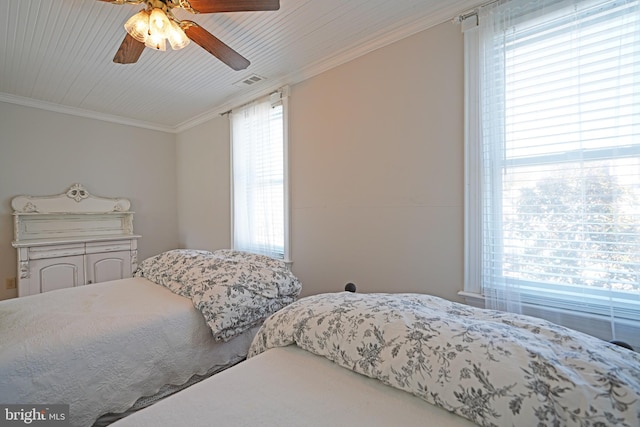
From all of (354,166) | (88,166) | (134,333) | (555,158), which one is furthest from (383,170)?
(88,166)

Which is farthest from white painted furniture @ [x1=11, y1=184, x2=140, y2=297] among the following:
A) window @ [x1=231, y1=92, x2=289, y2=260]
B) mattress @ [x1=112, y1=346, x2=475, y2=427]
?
mattress @ [x1=112, y1=346, x2=475, y2=427]

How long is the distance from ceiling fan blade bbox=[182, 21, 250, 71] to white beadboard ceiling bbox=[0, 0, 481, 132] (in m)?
0.28

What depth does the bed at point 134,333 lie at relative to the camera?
48.1 inches

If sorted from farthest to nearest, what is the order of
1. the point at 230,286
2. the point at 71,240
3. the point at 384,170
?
the point at 71,240, the point at 384,170, the point at 230,286

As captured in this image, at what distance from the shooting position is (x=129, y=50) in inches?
71.0

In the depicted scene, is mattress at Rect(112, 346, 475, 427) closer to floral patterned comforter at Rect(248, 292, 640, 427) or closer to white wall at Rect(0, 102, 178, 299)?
floral patterned comforter at Rect(248, 292, 640, 427)

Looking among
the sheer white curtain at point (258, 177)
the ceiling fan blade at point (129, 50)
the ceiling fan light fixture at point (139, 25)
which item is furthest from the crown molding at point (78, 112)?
the ceiling fan light fixture at point (139, 25)

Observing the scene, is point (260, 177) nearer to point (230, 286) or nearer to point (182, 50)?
point (182, 50)

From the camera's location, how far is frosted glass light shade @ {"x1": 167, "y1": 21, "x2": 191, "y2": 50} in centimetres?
152

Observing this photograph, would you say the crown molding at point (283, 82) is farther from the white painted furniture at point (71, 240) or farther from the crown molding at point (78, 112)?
the white painted furniture at point (71, 240)

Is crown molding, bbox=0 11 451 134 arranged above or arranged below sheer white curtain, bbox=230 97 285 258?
above

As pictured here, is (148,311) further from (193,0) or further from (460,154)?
(460,154)

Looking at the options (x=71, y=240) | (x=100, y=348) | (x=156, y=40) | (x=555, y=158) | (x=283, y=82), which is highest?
(x=283, y=82)

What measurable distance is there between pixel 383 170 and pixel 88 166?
3.82 m
